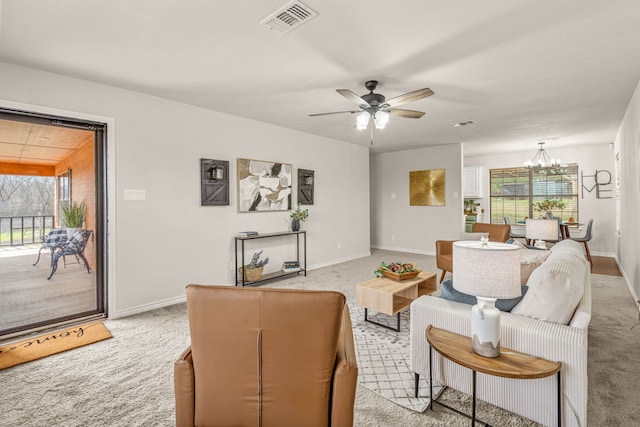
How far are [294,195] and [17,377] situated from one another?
383cm

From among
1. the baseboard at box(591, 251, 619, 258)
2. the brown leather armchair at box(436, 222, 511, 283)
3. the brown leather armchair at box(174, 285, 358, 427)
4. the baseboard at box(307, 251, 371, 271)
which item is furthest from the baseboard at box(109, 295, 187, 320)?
the baseboard at box(591, 251, 619, 258)

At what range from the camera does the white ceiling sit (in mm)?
2035

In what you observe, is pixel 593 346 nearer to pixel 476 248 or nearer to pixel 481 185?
pixel 476 248

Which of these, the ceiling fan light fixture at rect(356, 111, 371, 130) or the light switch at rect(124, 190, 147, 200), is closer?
the ceiling fan light fixture at rect(356, 111, 371, 130)

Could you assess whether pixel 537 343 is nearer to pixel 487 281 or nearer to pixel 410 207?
pixel 487 281

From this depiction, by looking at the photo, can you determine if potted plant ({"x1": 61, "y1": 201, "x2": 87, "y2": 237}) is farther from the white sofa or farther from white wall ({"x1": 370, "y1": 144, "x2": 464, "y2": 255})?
white wall ({"x1": 370, "y1": 144, "x2": 464, "y2": 255})

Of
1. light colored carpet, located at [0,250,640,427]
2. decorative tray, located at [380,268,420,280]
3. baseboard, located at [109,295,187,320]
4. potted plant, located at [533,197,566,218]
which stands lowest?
light colored carpet, located at [0,250,640,427]

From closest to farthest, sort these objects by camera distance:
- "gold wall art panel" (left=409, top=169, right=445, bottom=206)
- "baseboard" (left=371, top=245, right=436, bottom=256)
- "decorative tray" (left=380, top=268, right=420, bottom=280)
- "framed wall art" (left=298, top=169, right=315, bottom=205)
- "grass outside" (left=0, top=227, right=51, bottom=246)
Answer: "grass outside" (left=0, top=227, right=51, bottom=246), "decorative tray" (left=380, top=268, right=420, bottom=280), "framed wall art" (left=298, top=169, right=315, bottom=205), "gold wall art panel" (left=409, top=169, right=445, bottom=206), "baseboard" (left=371, top=245, right=436, bottom=256)

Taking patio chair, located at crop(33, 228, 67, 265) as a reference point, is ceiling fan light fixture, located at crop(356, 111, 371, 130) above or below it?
above

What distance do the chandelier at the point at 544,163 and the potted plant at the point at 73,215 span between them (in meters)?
8.00

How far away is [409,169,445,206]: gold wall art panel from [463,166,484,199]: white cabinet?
7.21ft

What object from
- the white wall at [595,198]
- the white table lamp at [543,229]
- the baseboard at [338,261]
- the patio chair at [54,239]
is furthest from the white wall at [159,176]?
the white wall at [595,198]

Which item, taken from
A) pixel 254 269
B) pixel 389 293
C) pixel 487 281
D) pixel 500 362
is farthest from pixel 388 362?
pixel 254 269

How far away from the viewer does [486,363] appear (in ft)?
4.84
